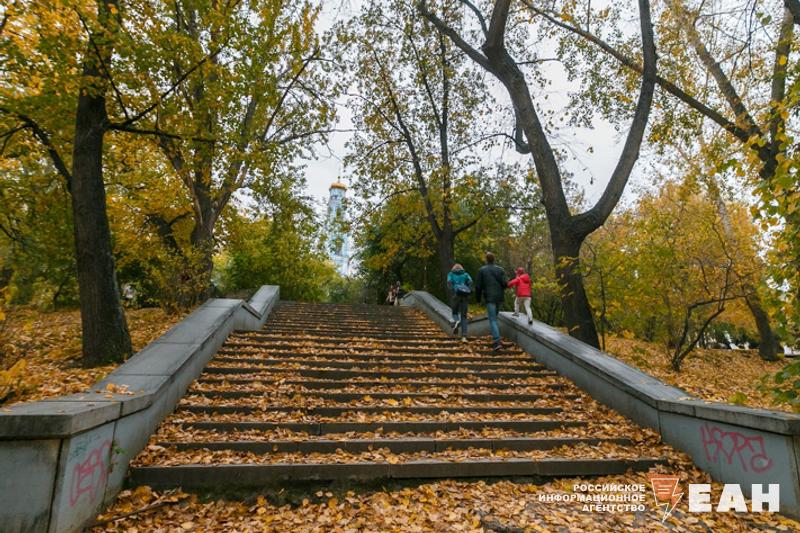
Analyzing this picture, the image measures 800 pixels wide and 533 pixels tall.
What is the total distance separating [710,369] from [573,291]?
710cm

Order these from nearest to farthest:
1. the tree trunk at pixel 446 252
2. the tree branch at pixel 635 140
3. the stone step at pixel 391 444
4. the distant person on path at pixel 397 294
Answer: the stone step at pixel 391 444 → the tree branch at pixel 635 140 → the tree trunk at pixel 446 252 → the distant person on path at pixel 397 294

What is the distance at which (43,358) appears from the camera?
21.5ft

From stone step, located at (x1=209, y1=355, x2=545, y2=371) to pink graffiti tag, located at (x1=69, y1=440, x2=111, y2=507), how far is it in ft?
10.2

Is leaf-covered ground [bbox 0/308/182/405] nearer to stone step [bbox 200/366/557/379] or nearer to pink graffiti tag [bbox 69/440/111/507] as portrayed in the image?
pink graffiti tag [bbox 69/440/111/507]

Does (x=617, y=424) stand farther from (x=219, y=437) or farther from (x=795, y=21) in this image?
(x=795, y=21)

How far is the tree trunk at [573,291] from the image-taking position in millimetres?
7988

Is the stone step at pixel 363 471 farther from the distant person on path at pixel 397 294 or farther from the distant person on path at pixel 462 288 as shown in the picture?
the distant person on path at pixel 397 294

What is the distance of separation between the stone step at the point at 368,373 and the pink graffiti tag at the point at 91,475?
260cm

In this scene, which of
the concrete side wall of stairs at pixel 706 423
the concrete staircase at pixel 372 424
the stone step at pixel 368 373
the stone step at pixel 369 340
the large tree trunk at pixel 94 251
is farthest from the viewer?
the stone step at pixel 369 340

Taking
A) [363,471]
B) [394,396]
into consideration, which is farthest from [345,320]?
[363,471]

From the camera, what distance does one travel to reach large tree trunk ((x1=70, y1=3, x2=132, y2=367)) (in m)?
6.11

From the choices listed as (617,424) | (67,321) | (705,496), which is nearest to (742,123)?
(617,424)

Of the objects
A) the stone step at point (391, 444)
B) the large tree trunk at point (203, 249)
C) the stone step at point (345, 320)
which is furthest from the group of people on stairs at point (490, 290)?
the large tree trunk at point (203, 249)

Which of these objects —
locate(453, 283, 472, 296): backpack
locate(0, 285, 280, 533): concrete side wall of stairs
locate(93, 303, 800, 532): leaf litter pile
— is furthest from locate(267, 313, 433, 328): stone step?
locate(0, 285, 280, 533): concrete side wall of stairs
